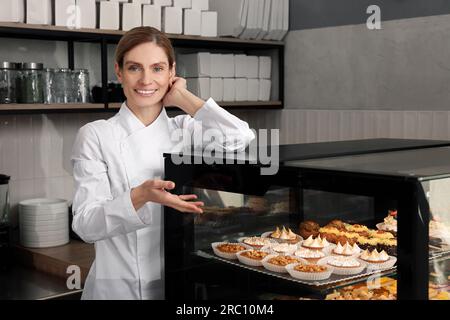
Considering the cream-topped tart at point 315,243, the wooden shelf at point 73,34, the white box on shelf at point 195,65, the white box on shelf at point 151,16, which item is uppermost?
the white box on shelf at point 151,16

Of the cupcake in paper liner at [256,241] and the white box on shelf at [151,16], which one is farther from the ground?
the white box on shelf at [151,16]

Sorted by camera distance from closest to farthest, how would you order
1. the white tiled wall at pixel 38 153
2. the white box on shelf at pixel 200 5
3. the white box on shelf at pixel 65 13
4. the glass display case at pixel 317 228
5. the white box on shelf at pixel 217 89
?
the glass display case at pixel 317 228 → the white box on shelf at pixel 65 13 → the white tiled wall at pixel 38 153 → the white box on shelf at pixel 200 5 → the white box on shelf at pixel 217 89

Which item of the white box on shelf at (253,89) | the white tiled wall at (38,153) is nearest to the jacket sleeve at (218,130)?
the white tiled wall at (38,153)

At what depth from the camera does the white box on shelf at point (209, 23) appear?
3.45 m

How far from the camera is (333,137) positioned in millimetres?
3516

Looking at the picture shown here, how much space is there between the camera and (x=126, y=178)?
1.49 meters

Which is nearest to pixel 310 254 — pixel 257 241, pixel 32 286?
pixel 257 241

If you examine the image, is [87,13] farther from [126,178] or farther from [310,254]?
[310,254]

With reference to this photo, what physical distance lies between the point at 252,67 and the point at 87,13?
1.15 metres

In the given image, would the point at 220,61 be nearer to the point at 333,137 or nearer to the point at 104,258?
the point at 333,137

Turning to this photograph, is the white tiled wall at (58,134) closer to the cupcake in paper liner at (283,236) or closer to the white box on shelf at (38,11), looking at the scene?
the white box on shelf at (38,11)

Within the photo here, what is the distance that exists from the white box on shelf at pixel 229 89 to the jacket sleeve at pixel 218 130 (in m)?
2.00

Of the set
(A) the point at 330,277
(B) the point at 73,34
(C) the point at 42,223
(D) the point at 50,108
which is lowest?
(C) the point at 42,223

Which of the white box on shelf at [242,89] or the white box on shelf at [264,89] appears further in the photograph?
the white box on shelf at [264,89]
